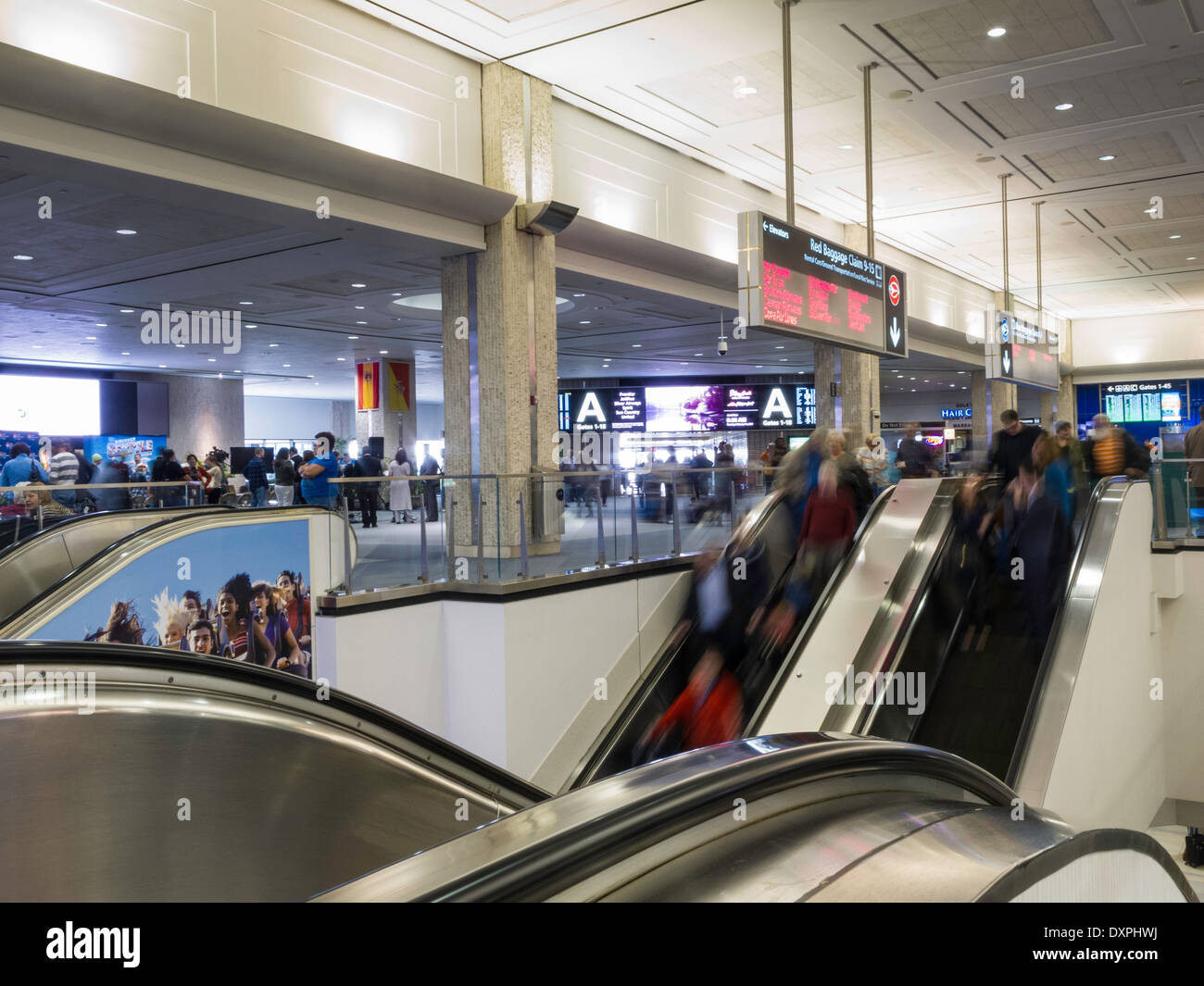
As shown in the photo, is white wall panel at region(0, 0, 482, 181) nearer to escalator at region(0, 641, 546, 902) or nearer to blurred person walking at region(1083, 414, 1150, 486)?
escalator at region(0, 641, 546, 902)

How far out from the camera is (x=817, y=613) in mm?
7445

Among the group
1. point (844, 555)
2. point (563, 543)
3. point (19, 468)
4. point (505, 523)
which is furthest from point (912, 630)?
point (19, 468)

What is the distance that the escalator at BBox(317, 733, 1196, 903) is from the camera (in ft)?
4.41

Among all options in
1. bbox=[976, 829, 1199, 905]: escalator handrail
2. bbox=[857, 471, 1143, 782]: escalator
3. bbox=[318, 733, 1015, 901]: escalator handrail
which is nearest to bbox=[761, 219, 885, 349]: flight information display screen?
bbox=[857, 471, 1143, 782]: escalator

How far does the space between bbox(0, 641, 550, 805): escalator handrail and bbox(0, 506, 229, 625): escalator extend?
310 centimetres

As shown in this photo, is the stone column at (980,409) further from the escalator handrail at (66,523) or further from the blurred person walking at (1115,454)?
the escalator handrail at (66,523)

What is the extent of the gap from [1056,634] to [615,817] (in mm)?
6059

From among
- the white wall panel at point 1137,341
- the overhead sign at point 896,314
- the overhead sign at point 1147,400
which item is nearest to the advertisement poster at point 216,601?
the overhead sign at point 896,314

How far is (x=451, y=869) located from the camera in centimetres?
133

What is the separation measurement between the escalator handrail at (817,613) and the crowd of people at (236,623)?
3.22 m

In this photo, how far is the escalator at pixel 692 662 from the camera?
7.76 m

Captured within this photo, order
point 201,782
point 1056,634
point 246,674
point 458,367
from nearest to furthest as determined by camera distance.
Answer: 1. point 201,782
2. point 246,674
3. point 1056,634
4. point 458,367

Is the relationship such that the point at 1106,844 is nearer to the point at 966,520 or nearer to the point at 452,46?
the point at 966,520

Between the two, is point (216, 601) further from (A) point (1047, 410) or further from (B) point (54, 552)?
(A) point (1047, 410)
